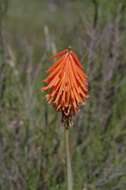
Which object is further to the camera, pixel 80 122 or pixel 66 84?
pixel 80 122

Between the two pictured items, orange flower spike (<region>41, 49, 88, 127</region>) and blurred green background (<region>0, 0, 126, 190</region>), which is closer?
orange flower spike (<region>41, 49, 88, 127</region>)

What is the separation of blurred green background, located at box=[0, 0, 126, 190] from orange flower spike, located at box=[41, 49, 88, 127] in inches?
46.1

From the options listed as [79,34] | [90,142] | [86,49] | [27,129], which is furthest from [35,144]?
[79,34]

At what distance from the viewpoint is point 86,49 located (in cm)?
500

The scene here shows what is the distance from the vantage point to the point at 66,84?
3.14 meters

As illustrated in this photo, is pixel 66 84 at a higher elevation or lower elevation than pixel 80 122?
lower

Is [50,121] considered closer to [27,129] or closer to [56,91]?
[27,129]

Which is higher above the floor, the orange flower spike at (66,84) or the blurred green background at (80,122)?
the blurred green background at (80,122)

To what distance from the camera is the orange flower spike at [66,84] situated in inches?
123

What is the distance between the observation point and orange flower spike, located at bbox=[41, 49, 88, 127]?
312 centimetres

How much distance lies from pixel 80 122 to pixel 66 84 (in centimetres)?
204

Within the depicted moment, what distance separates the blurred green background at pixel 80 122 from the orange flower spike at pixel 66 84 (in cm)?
117

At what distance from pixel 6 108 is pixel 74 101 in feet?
6.32

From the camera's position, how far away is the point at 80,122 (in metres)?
5.16
